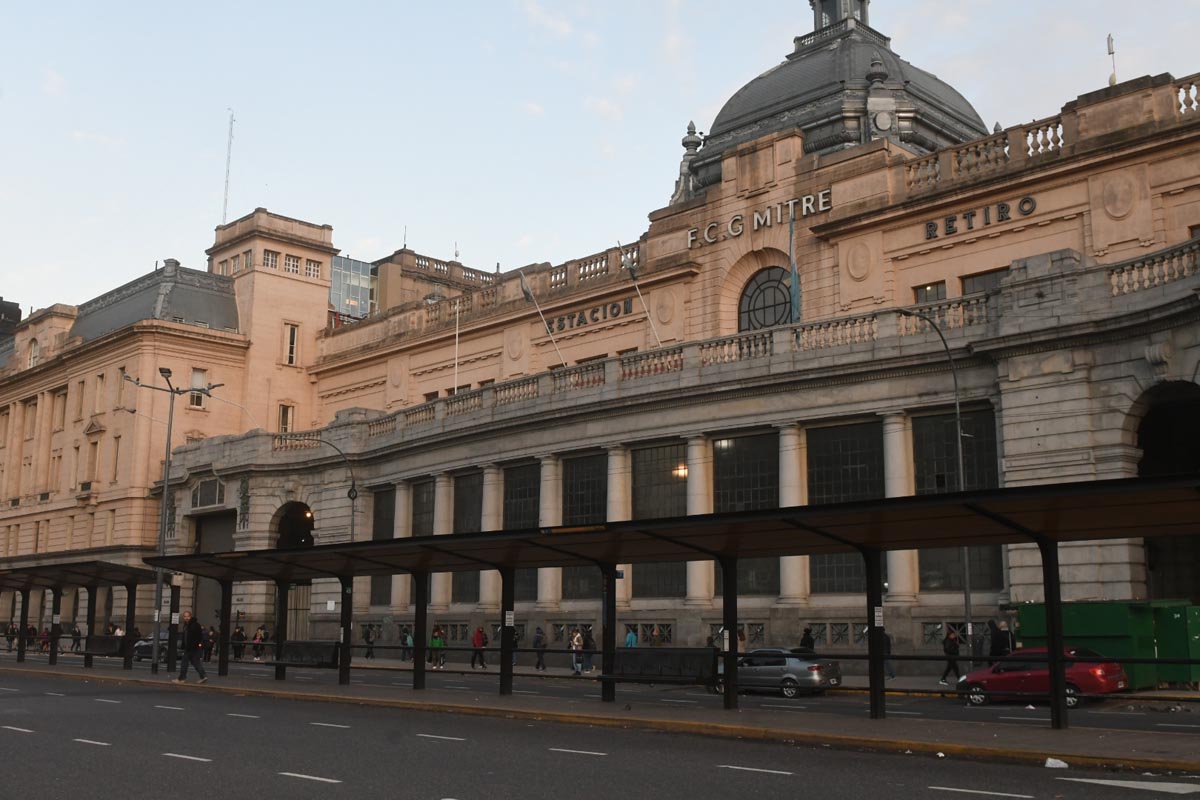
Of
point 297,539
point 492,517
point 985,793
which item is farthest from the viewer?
point 297,539

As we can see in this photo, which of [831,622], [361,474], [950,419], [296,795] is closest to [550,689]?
[831,622]

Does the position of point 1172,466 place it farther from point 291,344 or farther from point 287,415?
point 291,344

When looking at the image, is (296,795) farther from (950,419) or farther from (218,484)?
(218,484)

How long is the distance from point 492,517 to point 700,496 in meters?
10.4

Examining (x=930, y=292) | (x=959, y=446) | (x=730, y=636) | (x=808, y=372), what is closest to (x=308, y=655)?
(x=730, y=636)

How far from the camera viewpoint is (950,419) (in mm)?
34375

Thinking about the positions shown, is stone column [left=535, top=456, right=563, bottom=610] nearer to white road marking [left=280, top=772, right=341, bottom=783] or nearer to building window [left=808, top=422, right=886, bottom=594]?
building window [left=808, top=422, right=886, bottom=594]

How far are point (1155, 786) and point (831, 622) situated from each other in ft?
73.9

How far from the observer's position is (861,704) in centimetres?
2714

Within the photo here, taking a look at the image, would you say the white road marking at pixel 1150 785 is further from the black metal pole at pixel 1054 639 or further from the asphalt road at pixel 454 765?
the black metal pole at pixel 1054 639

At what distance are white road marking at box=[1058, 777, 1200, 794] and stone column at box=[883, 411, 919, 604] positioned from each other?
2068 cm

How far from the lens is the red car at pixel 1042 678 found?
25.7 metres

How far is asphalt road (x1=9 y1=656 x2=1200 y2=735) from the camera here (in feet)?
71.6

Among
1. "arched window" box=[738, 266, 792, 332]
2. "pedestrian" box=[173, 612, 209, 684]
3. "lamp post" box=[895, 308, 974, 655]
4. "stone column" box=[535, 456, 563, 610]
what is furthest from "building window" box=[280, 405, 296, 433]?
"lamp post" box=[895, 308, 974, 655]
